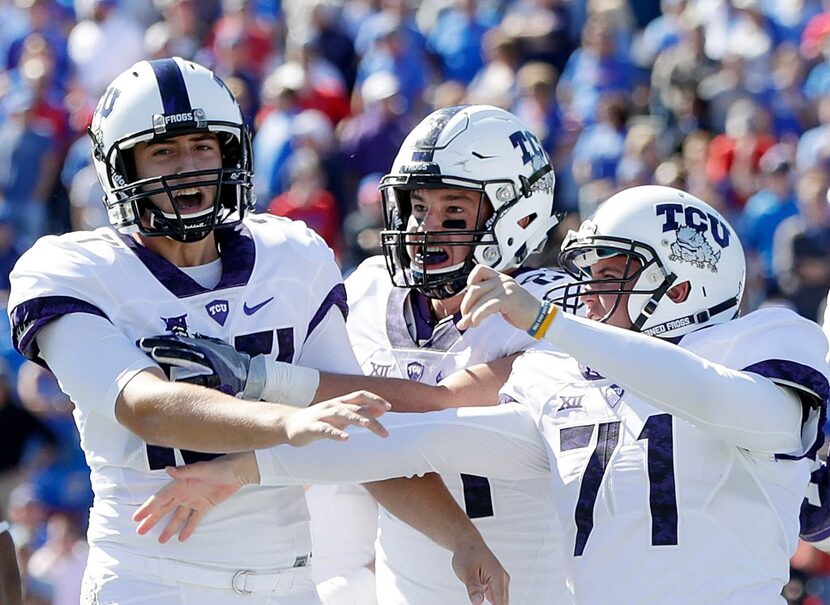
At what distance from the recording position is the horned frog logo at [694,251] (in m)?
4.01

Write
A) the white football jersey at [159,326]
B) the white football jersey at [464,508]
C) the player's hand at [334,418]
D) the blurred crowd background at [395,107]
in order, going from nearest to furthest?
the player's hand at [334,418] → the white football jersey at [159,326] → the white football jersey at [464,508] → the blurred crowd background at [395,107]

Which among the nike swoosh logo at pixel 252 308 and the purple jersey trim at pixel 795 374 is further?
the nike swoosh logo at pixel 252 308

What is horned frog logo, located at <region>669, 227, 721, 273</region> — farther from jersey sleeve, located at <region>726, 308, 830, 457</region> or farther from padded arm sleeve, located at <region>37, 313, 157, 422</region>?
padded arm sleeve, located at <region>37, 313, 157, 422</region>

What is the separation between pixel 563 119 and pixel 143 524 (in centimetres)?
733

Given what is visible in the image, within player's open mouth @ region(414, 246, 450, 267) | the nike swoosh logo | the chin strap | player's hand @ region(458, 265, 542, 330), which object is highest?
player's hand @ region(458, 265, 542, 330)

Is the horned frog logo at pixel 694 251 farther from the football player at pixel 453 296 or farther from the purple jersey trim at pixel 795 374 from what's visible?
the football player at pixel 453 296

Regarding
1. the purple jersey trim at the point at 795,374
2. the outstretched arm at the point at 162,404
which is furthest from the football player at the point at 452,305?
the purple jersey trim at the point at 795,374

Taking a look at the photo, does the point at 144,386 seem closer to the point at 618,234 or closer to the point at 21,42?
the point at 618,234

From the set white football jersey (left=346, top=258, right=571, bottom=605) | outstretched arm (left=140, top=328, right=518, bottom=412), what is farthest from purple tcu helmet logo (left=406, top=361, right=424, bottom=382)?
outstretched arm (left=140, top=328, right=518, bottom=412)

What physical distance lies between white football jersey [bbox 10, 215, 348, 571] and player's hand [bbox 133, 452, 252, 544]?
8 centimetres

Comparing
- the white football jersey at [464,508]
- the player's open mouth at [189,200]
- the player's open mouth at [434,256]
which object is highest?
the player's open mouth at [189,200]

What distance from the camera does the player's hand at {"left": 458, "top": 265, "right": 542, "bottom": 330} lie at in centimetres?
365

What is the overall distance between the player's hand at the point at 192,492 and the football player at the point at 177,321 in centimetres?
8

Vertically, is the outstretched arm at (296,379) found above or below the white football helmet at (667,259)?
below
